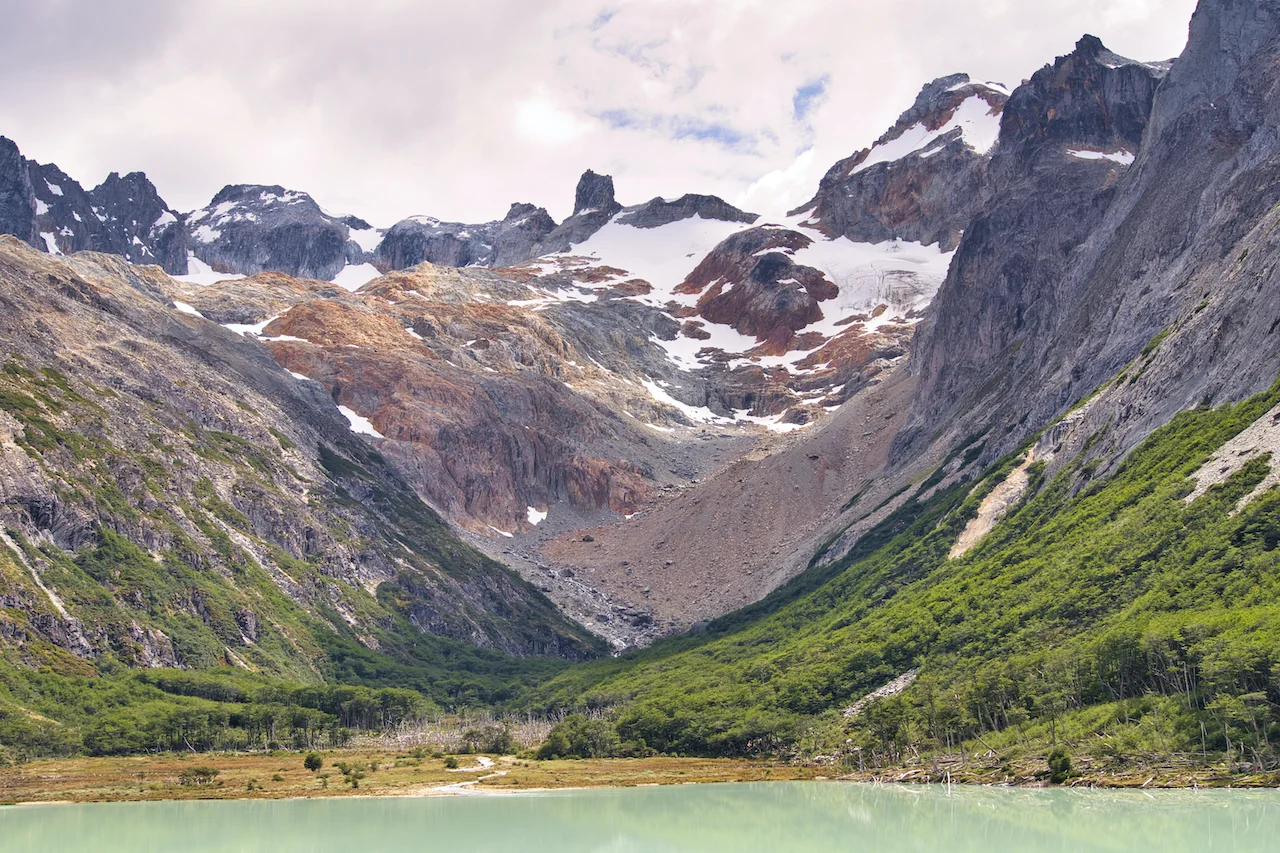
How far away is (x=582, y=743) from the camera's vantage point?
108 m

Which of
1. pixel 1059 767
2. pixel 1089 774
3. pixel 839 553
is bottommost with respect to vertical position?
pixel 1089 774

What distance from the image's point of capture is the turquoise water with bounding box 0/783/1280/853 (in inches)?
1889

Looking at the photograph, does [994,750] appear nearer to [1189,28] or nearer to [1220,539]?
[1220,539]

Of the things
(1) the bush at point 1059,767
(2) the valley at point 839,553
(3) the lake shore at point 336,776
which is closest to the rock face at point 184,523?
(2) the valley at point 839,553

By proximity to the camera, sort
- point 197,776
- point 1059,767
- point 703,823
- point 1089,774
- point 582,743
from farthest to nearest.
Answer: point 582,743
point 197,776
point 1059,767
point 1089,774
point 703,823

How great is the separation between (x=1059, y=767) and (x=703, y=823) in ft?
66.4

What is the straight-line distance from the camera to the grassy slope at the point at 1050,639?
6366 centimetres

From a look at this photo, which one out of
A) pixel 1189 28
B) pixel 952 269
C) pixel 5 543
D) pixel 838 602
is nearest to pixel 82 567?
pixel 5 543

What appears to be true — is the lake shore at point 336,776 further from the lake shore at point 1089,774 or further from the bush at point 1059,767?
the bush at point 1059,767

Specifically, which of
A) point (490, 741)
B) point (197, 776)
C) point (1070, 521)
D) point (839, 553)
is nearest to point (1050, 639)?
point (1070, 521)

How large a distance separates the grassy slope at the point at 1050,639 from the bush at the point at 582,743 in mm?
2993

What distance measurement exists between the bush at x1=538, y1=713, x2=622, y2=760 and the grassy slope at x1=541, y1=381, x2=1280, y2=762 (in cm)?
299

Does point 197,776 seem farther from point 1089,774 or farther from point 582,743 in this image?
point 1089,774

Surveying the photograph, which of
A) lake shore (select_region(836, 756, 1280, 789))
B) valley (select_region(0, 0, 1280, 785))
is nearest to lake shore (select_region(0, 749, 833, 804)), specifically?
valley (select_region(0, 0, 1280, 785))
